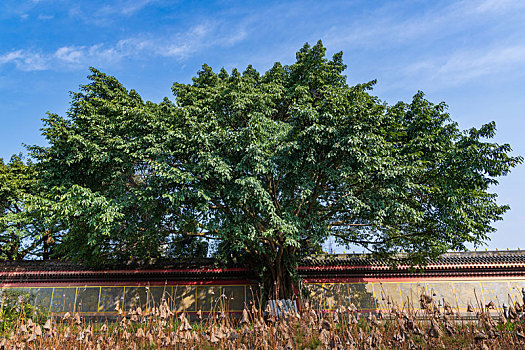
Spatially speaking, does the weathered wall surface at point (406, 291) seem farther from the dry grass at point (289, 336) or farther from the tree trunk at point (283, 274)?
the dry grass at point (289, 336)

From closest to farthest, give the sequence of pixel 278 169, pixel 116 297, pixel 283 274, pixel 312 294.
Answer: pixel 278 169
pixel 283 274
pixel 116 297
pixel 312 294

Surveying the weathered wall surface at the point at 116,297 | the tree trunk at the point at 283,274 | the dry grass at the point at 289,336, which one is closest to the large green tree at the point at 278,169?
the tree trunk at the point at 283,274

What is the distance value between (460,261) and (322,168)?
9.95 meters

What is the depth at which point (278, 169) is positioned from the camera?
1091 centimetres

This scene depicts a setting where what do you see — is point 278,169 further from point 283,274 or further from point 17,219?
point 17,219

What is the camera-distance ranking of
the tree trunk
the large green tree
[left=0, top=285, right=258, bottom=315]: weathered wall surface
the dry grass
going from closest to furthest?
the dry grass < the large green tree < the tree trunk < [left=0, top=285, right=258, bottom=315]: weathered wall surface

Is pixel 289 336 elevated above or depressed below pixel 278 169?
below

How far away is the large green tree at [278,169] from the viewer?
10.2 metres

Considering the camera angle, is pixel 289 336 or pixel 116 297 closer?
pixel 289 336

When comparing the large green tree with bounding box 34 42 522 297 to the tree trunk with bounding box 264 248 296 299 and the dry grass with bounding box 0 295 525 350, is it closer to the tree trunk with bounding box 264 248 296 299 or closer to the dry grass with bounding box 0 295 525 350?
the tree trunk with bounding box 264 248 296 299

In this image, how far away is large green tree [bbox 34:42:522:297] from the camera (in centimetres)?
1021

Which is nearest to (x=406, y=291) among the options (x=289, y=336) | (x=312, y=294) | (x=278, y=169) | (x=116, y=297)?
(x=312, y=294)

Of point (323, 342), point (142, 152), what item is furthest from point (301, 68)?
point (323, 342)

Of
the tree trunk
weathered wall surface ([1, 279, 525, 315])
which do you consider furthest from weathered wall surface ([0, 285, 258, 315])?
the tree trunk
